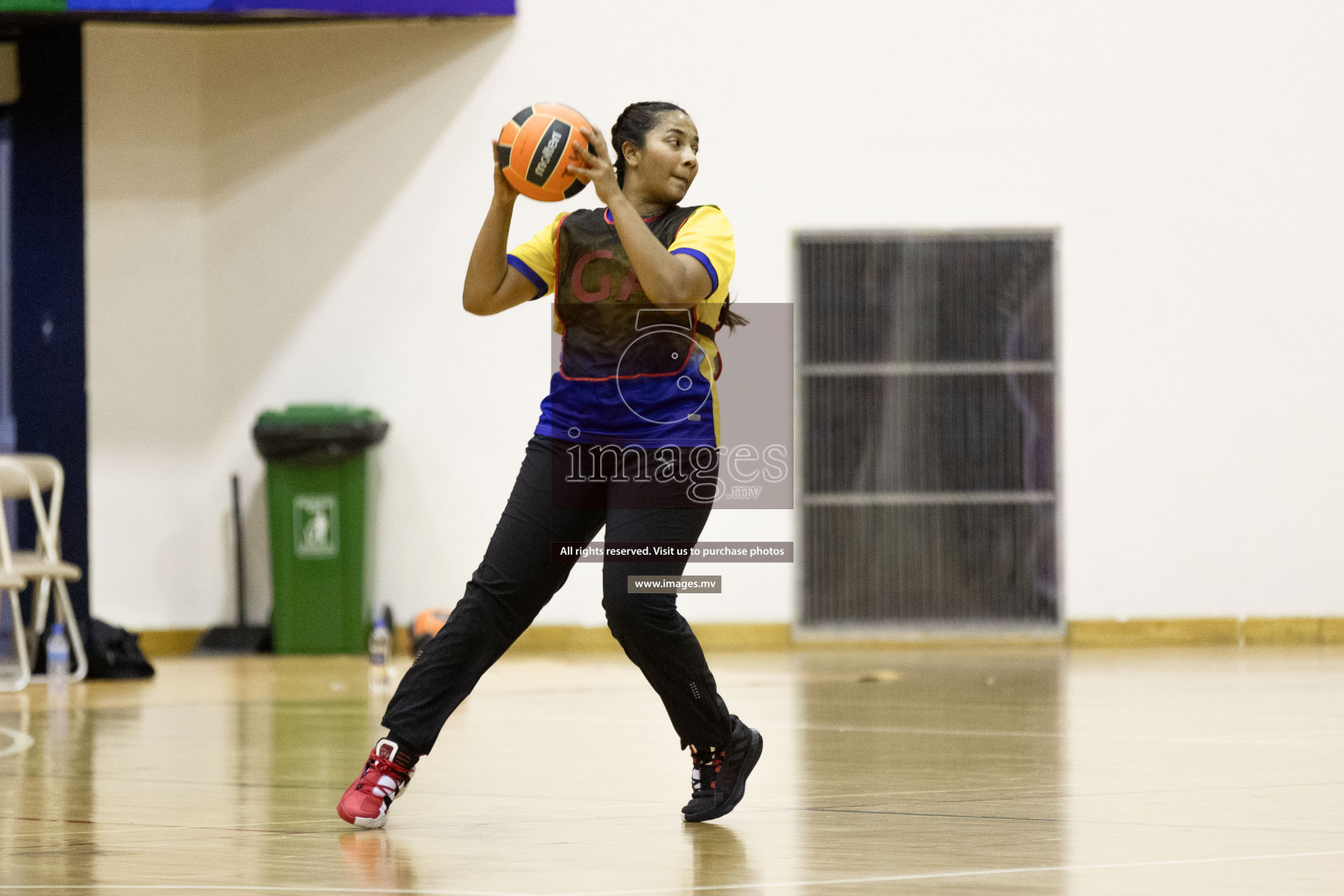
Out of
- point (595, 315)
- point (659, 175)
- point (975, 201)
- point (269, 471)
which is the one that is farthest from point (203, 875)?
point (975, 201)

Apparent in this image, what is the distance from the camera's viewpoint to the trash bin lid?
10398mm

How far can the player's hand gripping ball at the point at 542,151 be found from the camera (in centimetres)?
399

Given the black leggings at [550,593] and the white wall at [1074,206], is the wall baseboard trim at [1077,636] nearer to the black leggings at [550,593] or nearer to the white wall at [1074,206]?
the white wall at [1074,206]

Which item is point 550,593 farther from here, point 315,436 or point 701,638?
point 315,436

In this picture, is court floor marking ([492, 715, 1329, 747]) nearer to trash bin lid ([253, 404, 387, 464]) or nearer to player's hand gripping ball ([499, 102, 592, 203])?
player's hand gripping ball ([499, 102, 592, 203])

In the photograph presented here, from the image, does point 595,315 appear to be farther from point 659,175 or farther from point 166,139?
point 166,139

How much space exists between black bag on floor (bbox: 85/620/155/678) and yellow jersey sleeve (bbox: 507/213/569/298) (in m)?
5.88

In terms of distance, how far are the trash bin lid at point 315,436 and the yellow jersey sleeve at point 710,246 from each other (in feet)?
21.5

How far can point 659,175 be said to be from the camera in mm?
4145

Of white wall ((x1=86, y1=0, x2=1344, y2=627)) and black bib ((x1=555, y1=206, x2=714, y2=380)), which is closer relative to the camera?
black bib ((x1=555, y1=206, x2=714, y2=380))

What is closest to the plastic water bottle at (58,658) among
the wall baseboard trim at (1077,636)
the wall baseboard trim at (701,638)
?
the wall baseboard trim at (701,638)

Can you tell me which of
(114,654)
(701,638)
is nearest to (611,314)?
(114,654)

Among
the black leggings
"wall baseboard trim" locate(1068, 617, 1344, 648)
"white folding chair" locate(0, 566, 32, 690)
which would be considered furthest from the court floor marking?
"wall baseboard trim" locate(1068, 617, 1344, 648)

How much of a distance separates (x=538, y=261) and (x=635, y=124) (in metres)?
0.40
